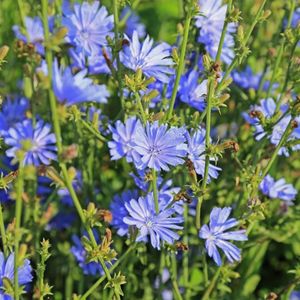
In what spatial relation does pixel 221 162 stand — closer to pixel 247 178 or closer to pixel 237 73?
pixel 237 73

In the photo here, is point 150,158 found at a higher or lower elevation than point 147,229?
higher

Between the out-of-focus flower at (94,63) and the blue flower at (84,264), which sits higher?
the out-of-focus flower at (94,63)

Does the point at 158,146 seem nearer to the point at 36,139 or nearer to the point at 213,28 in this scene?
the point at 36,139

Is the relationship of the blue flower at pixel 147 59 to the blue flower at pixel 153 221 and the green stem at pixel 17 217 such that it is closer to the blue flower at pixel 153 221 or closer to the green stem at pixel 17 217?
the blue flower at pixel 153 221

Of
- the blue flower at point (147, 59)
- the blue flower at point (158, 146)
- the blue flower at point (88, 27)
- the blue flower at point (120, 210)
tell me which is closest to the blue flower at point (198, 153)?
the blue flower at point (158, 146)

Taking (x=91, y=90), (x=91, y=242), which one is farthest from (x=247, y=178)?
(x=91, y=90)

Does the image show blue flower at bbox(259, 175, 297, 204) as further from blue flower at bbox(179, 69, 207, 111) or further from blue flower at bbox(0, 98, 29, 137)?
blue flower at bbox(0, 98, 29, 137)
